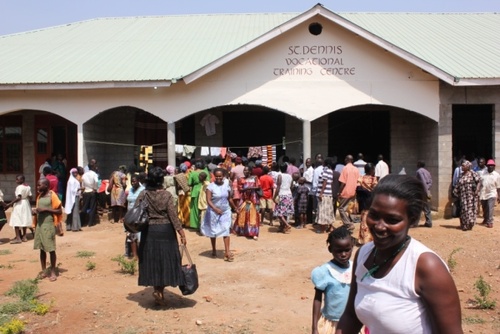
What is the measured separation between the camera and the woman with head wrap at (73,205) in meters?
11.6

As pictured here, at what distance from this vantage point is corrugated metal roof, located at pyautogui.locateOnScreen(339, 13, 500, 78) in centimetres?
1297

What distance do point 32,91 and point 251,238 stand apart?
7153 mm

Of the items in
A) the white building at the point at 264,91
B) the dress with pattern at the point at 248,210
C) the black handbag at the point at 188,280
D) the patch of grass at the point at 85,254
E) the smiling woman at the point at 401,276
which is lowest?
the patch of grass at the point at 85,254

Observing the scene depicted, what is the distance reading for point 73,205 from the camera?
11.7m

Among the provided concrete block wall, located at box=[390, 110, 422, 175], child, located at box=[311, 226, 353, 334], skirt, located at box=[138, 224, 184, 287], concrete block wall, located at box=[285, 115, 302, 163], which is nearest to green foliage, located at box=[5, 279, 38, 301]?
skirt, located at box=[138, 224, 184, 287]

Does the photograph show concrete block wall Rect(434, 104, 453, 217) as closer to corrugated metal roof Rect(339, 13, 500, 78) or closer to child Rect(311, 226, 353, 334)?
corrugated metal roof Rect(339, 13, 500, 78)

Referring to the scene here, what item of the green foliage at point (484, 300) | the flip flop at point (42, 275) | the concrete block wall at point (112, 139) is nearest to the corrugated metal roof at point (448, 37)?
the green foliage at point (484, 300)

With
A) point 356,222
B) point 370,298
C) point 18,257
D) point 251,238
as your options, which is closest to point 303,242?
point 251,238

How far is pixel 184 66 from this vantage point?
43.2 ft

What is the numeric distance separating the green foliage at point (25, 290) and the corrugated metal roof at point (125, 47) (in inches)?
265

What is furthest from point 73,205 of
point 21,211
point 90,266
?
point 90,266

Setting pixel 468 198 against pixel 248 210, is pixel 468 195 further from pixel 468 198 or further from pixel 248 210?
pixel 248 210

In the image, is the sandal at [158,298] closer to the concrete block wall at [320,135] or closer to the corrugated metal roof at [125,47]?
the corrugated metal roof at [125,47]

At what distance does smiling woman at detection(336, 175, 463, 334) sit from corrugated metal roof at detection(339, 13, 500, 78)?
431 inches
